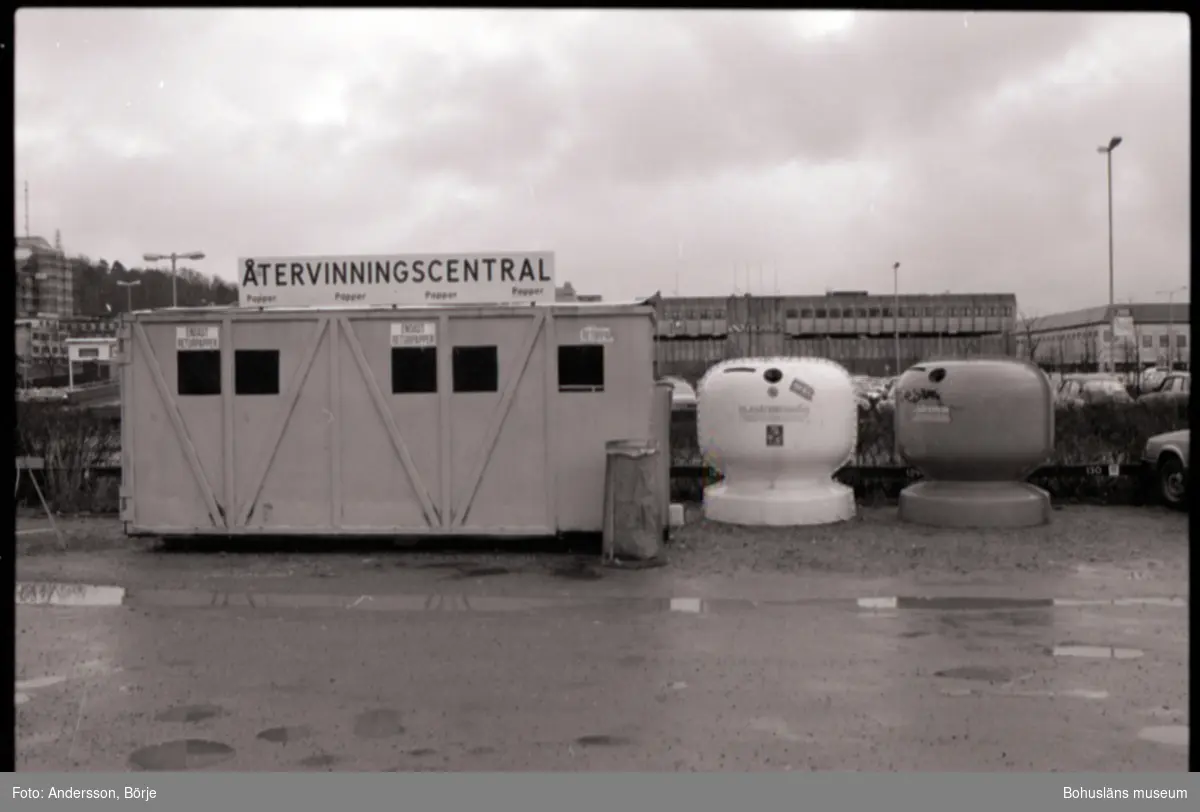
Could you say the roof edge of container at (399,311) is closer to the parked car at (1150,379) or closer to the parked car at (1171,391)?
the parked car at (1171,391)

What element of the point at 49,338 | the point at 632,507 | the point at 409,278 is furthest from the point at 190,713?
the point at 49,338

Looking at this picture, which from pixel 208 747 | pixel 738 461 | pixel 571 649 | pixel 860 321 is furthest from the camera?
pixel 860 321

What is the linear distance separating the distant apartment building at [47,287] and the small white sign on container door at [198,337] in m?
1.31

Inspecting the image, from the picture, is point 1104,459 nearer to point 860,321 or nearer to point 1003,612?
point 1003,612

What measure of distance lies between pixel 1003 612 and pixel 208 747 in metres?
5.25

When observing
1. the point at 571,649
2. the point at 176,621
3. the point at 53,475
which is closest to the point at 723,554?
the point at 571,649

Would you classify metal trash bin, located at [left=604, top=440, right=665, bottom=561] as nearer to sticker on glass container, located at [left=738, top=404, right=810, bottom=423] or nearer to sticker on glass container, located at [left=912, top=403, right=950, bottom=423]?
sticker on glass container, located at [left=738, top=404, right=810, bottom=423]

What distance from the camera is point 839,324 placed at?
73.4m

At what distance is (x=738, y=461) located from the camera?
12008 millimetres

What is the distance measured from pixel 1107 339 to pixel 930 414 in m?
17.1

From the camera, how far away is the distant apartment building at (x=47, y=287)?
377 inches

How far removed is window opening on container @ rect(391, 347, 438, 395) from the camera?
10.4 metres

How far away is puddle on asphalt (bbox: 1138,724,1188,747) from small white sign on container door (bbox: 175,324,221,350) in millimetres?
8521

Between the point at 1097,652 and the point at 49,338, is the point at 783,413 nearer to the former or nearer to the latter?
the point at 1097,652
